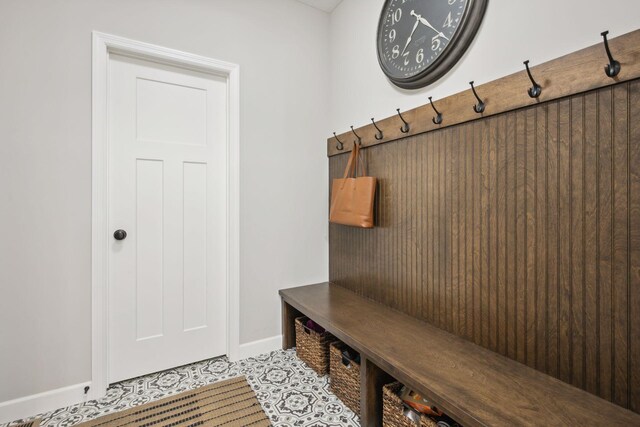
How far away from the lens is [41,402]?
5.34ft

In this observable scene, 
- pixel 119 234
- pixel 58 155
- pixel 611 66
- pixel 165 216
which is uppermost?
pixel 611 66

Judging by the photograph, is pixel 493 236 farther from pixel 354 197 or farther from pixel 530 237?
pixel 354 197

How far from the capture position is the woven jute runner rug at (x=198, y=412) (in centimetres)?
152

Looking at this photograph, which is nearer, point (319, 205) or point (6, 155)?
point (6, 155)

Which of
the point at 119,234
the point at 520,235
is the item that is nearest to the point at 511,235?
the point at 520,235

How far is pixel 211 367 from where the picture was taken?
6.70 ft

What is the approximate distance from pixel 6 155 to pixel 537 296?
2.52 meters

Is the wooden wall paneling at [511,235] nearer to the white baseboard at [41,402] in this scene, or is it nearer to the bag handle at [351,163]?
the bag handle at [351,163]

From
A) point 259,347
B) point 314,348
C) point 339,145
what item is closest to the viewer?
point 314,348

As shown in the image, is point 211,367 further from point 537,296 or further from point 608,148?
point 608,148

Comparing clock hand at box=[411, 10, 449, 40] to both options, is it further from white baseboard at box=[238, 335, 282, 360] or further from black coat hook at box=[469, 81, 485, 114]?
white baseboard at box=[238, 335, 282, 360]

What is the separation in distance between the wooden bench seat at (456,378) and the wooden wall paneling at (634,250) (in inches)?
4.0

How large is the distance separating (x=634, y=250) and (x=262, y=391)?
178cm

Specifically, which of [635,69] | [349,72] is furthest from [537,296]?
[349,72]
